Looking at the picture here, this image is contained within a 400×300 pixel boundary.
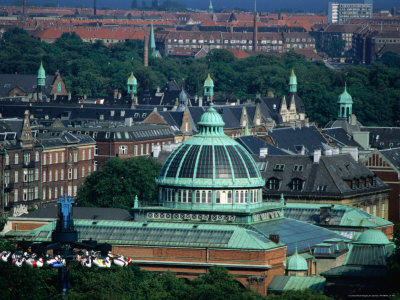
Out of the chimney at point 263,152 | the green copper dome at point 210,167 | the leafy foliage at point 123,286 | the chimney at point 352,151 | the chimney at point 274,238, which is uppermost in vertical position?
the green copper dome at point 210,167

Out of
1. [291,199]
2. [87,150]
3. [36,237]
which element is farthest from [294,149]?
[36,237]

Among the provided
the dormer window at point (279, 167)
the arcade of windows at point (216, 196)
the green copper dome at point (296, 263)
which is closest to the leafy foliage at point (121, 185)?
the dormer window at point (279, 167)

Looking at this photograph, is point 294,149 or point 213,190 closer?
point 213,190

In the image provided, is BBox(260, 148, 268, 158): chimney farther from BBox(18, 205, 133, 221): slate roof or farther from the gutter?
the gutter

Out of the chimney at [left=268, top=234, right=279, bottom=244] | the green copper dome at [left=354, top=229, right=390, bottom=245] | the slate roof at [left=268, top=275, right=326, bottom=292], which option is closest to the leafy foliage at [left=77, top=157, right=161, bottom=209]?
Result: the chimney at [left=268, top=234, right=279, bottom=244]

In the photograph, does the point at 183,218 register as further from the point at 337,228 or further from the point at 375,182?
the point at 375,182

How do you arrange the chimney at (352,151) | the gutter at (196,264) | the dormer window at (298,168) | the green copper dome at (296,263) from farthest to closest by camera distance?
the chimney at (352,151) < the dormer window at (298,168) < the green copper dome at (296,263) < the gutter at (196,264)

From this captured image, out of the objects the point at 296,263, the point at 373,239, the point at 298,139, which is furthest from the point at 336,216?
the point at 298,139

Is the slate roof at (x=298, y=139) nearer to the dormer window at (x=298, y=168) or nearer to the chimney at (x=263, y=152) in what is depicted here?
the chimney at (x=263, y=152)
